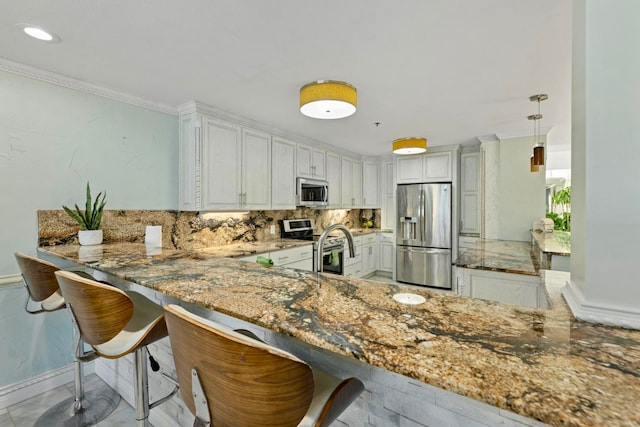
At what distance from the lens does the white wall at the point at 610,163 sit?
2.58 feet

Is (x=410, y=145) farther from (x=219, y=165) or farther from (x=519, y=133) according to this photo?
(x=219, y=165)

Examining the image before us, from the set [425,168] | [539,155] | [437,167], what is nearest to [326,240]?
[425,168]

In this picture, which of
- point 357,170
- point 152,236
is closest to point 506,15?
point 152,236

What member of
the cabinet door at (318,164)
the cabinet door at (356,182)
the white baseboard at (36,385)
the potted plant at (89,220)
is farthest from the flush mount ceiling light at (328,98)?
the cabinet door at (356,182)

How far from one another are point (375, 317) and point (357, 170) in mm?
5106

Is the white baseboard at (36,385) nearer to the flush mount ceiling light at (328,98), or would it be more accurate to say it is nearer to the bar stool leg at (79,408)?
the bar stool leg at (79,408)

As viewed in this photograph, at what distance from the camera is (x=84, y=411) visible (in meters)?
1.99

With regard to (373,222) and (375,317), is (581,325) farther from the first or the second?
(373,222)

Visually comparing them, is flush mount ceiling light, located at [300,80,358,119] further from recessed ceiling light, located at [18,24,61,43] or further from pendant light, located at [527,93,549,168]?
pendant light, located at [527,93,549,168]

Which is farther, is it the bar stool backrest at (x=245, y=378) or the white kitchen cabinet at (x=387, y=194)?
the white kitchen cabinet at (x=387, y=194)

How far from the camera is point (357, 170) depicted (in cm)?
579

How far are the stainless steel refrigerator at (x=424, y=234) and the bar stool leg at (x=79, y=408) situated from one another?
4373 millimetres

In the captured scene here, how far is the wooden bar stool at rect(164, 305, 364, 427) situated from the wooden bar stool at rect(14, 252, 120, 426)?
1.15 m

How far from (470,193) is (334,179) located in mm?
2325
